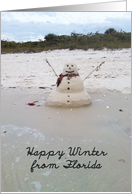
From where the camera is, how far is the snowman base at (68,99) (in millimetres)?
4551

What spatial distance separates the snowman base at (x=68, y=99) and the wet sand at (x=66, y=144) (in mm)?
151

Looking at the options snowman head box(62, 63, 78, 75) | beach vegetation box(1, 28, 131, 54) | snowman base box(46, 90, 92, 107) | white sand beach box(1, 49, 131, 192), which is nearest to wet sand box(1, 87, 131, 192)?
white sand beach box(1, 49, 131, 192)

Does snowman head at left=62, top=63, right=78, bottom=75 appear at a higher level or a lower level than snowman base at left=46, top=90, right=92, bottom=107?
higher

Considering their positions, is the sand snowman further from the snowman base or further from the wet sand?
the wet sand

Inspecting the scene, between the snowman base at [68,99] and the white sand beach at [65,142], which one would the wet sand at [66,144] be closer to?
the white sand beach at [65,142]

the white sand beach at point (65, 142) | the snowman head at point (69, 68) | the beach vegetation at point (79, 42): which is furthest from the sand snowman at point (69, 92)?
the beach vegetation at point (79, 42)

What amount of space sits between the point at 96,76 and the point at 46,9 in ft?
21.3

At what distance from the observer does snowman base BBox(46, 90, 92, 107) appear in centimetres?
455

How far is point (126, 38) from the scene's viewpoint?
14.9 meters

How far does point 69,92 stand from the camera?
15.5 feet

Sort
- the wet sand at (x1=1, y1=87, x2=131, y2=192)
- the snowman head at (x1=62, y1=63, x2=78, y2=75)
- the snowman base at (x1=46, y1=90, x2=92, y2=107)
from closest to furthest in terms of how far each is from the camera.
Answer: the wet sand at (x1=1, y1=87, x2=131, y2=192)
the snowman base at (x1=46, y1=90, x2=92, y2=107)
the snowman head at (x1=62, y1=63, x2=78, y2=75)

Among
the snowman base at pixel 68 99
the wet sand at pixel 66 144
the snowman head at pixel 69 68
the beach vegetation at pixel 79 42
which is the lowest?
the wet sand at pixel 66 144

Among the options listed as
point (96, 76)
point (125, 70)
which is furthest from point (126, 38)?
point (96, 76)

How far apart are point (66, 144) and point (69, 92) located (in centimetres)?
201
